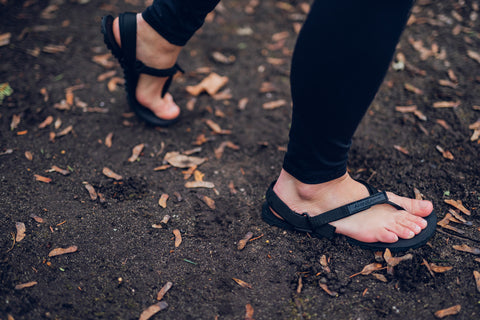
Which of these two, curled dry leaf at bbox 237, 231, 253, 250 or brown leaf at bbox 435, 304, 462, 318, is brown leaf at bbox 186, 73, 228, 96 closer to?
curled dry leaf at bbox 237, 231, 253, 250

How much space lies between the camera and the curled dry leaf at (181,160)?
2.12m

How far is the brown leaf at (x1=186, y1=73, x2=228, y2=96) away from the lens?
2.68 metres

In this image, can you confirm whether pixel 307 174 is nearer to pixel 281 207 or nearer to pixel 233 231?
pixel 281 207

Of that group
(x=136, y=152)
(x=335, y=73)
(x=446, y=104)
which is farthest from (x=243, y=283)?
(x=446, y=104)

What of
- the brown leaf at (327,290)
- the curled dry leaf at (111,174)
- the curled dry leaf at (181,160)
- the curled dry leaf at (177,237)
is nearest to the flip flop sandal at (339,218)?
the brown leaf at (327,290)

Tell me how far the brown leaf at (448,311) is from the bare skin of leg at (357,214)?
1.09 ft

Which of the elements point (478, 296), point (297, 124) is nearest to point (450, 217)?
point (478, 296)

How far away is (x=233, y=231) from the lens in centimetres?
178

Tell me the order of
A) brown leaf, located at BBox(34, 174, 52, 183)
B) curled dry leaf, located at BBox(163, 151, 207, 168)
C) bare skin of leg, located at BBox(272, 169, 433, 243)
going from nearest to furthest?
bare skin of leg, located at BBox(272, 169, 433, 243), brown leaf, located at BBox(34, 174, 52, 183), curled dry leaf, located at BBox(163, 151, 207, 168)

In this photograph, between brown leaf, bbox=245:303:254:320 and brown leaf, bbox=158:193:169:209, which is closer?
brown leaf, bbox=245:303:254:320

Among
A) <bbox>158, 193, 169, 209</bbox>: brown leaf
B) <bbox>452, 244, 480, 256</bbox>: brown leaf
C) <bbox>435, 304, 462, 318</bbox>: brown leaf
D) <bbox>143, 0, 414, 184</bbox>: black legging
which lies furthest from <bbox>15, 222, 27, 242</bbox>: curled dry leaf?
<bbox>452, 244, 480, 256</bbox>: brown leaf

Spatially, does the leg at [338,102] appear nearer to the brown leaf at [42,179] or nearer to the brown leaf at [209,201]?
the brown leaf at [209,201]

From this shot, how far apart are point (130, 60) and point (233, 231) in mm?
1133

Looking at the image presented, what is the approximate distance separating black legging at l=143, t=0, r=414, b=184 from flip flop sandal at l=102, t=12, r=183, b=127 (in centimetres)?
104
